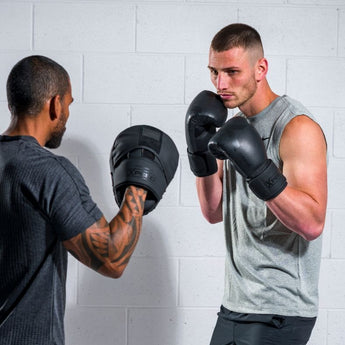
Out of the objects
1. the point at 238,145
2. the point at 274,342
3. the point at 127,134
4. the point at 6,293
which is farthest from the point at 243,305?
the point at 6,293

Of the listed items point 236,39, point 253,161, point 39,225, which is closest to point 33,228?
point 39,225

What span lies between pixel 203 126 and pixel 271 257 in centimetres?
52

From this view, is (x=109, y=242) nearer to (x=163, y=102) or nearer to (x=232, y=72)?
(x=232, y=72)

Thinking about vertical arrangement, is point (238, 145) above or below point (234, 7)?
below

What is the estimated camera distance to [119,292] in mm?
2512

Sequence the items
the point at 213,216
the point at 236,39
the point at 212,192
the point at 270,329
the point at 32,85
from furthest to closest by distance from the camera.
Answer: the point at 213,216 → the point at 212,192 → the point at 236,39 → the point at 270,329 → the point at 32,85

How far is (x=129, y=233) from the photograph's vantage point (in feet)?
4.54

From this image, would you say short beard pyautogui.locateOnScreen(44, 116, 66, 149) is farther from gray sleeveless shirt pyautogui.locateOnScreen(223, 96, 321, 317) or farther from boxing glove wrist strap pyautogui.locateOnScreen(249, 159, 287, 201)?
gray sleeveless shirt pyautogui.locateOnScreen(223, 96, 321, 317)

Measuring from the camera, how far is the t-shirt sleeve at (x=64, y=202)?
1286mm

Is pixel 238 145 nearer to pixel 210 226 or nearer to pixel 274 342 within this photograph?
pixel 274 342

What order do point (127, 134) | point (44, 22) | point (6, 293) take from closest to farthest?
1. point (6, 293)
2. point (127, 134)
3. point (44, 22)

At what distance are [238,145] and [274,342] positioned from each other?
660 millimetres

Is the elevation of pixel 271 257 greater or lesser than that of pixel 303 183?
lesser

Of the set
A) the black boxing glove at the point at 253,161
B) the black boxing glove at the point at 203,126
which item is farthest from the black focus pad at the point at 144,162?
the black boxing glove at the point at 203,126
